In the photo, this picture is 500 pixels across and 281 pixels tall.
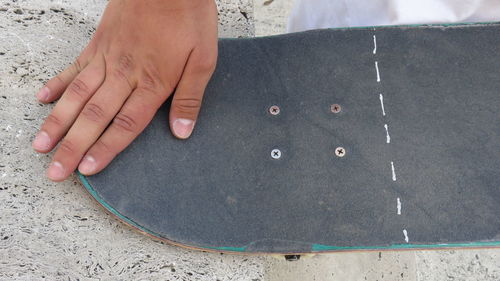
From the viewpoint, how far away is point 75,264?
0.78 metres

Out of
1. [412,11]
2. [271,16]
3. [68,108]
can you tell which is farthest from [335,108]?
[271,16]

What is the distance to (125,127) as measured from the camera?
0.81 meters

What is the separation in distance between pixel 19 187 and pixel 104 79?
0.26 meters

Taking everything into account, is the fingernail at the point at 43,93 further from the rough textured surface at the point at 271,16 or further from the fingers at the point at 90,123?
the rough textured surface at the point at 271,16

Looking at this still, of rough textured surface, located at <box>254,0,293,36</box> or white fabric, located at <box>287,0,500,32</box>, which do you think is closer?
white fabric, located at <box>287,0,500,32</box>

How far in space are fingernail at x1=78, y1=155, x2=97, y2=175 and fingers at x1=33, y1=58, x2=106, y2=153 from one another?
0.25 ft

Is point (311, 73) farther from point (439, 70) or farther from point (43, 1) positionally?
point (43, 1)

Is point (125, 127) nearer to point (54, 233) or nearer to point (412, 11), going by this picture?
point (54, 233)

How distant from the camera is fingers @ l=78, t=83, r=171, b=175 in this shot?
0.79 metres

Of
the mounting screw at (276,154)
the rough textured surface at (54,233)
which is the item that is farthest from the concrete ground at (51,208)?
the mounting screw at (276,154)

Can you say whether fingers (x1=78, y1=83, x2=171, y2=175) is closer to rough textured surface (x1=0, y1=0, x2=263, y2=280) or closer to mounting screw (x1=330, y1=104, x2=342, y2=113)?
rough textured surface (x1=0, y1=0, x2=263, y2=280)

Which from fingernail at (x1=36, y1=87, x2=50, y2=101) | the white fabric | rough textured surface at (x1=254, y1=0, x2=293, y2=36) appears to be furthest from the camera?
rough textured surface at (x1=254, y1=0, x2=293, y2=36)

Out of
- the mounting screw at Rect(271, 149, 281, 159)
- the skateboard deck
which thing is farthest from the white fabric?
the mounting screw at Rect(271, 149, 281, 159)

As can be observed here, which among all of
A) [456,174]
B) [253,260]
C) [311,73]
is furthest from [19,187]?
[456,174]
